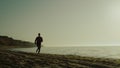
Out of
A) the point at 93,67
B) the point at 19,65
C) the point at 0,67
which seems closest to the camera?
the point at 0,67

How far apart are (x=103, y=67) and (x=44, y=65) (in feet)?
14.3

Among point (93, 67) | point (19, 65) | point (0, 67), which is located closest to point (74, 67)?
point (93, 67)

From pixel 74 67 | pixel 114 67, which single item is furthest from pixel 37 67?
pixel 114 67

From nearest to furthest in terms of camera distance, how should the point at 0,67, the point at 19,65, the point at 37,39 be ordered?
the point at 0,67
the point at 19,65
the point at 37,39

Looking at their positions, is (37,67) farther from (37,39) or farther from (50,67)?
(37,39)

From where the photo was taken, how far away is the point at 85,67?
1600 centimetres

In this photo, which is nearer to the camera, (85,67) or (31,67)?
(31,67)

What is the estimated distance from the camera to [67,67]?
51.6 feet

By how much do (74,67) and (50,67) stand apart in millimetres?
1745

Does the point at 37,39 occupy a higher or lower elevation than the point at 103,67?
higher

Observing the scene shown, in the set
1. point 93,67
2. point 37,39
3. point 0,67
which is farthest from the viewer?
point 37,39

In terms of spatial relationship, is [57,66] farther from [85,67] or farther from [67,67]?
[85,67]

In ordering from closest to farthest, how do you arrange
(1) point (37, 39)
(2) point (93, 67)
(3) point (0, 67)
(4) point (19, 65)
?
1. (3) point (0, 67)
2. (4) point (19, 65)
3. (2) point (93, 67)
4. (1) point (37, 39)

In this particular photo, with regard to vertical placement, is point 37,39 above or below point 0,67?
above
